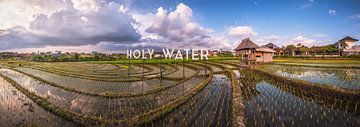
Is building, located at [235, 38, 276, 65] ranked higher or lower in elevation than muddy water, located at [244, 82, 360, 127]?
higher

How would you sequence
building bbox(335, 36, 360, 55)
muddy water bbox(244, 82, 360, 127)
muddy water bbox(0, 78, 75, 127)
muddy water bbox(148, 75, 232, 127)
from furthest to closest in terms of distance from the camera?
building bbox(335, 36, 360, 55) → muddy water bbox(0, 78, 75, 127) → muddy water bbox(148, 75, 232, 127) → muddy water bbox(244, 82, 360, 127)

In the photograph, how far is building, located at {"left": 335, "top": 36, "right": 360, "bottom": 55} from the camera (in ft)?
151

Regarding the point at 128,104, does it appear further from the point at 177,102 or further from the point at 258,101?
the point at 258,101

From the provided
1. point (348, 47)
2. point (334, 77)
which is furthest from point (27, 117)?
point (348, 47)

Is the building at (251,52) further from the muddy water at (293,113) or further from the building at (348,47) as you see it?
the building at (348,47)

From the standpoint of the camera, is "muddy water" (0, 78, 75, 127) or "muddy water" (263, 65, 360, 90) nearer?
"muddy water" (0, 78, 75, 127)

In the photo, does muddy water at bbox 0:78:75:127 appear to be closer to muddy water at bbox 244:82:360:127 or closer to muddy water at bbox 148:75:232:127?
muddy water at bbox 148:75:232:127

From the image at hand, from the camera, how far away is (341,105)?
23.8 ft


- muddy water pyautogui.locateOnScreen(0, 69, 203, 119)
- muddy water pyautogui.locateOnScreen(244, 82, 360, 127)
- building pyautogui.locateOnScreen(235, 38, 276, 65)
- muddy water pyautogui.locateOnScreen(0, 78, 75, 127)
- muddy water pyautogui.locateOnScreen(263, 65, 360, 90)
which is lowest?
muddy water pyautogui.locateOnScreen(0, 78, 75, 127)

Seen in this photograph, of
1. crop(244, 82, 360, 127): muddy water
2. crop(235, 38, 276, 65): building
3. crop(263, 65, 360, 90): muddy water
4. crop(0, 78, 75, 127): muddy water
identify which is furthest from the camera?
crop(235, 38, 276, 65): building

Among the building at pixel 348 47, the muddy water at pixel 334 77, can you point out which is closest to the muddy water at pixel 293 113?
the muddy water at pixel 334 77

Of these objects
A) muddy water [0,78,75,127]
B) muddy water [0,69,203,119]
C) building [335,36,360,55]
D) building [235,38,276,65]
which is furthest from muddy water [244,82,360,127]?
building [335,36,360,55]

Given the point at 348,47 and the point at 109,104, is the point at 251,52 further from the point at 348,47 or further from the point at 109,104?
the point at 348,47

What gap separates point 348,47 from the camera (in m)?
51.6
